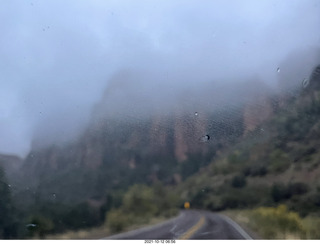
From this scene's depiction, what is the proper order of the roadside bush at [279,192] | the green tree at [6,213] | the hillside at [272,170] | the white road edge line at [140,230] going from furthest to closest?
the hillside at [272,170], the roadside bush at [279,192], the green tree at [6,213], the white road edge line at [140,230]

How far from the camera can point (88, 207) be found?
11.1 m

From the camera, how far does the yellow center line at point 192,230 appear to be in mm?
10664

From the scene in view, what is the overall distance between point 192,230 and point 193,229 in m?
0.07

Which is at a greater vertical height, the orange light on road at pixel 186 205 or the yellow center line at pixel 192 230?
the orange light on road at pixel 186 205

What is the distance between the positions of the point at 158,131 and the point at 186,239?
2166 millimetres

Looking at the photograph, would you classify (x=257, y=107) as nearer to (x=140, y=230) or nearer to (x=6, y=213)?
(x=140, y=230)

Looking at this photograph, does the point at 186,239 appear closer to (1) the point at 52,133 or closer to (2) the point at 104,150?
(2) the point at 104,150

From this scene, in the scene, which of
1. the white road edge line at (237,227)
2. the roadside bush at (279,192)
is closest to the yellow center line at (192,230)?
the white road edge line at (237,227)

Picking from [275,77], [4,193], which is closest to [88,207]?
[4,193]

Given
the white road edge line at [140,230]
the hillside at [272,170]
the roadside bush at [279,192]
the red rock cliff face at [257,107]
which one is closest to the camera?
the white road edge line at [140,230]

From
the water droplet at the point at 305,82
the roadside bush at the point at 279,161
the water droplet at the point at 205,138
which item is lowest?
the roadside bush at the point at 279,161

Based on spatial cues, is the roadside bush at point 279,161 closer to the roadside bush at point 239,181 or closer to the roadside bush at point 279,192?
the roadside bush at point 279,192

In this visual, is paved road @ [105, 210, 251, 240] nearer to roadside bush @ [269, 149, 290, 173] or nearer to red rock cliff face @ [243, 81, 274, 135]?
roadside bush @ [269, 149, 290, 173]

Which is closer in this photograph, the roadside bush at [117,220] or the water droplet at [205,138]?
the roadside bush at [117,220]
